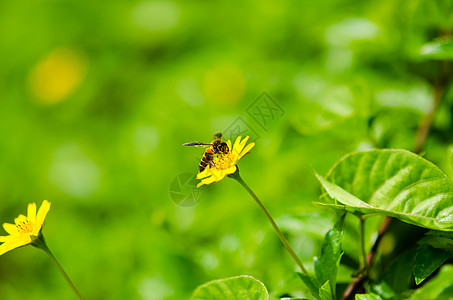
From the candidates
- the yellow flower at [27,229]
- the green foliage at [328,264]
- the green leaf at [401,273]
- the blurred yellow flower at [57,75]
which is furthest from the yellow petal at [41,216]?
the blurred yellow flower at [57,75]

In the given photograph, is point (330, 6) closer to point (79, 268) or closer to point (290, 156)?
point (290, 156)

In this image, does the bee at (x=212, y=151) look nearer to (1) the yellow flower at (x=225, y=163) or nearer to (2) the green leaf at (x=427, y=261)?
(1) the yellow flower at (x=225, y=163)

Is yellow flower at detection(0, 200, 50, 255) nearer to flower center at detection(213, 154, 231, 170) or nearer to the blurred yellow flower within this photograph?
flower center at detection(213, 154, 231, 170)

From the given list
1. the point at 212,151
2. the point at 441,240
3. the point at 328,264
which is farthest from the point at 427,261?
the point at 212,151

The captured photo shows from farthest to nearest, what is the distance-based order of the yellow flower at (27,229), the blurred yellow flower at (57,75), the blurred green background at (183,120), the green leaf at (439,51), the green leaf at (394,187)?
the blurred yellow flower at (57,75) < the blurred green background at (183,120) < the green leaf at (439,51) < the yellow flower at (27,229) < the green leaf at (394,187)

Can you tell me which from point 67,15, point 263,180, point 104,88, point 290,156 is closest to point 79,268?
point 263,180

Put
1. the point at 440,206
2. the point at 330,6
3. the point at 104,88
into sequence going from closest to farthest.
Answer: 1. the point at 440,206
2. the point at 330,6
3. the point at 104,88
